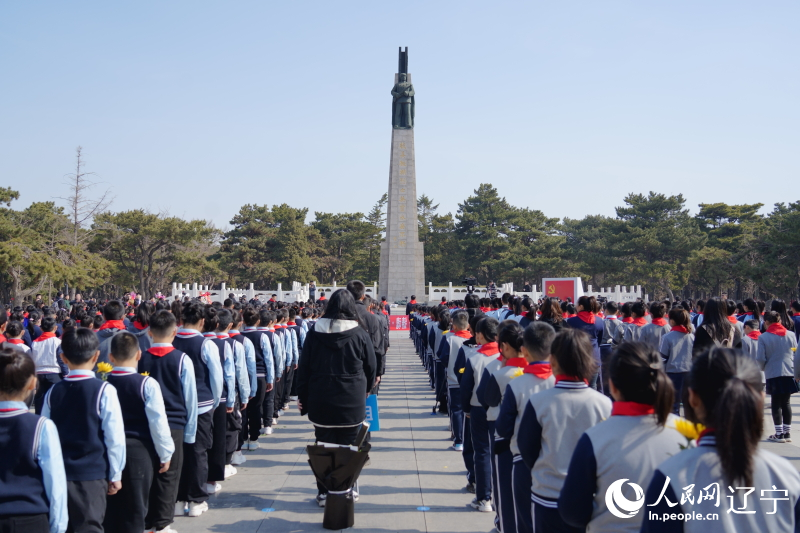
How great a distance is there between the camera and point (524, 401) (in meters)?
2.99

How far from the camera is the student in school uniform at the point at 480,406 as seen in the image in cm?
432

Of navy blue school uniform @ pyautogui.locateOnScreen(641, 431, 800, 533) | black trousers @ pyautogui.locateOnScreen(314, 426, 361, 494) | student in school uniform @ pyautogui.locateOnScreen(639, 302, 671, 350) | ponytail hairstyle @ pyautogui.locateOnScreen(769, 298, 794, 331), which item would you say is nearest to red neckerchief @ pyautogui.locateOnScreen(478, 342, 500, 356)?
black trousers @ pyautogui.locateOnScreen(314, 426, 361, 494)

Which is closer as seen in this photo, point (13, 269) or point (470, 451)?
point (470, 451)

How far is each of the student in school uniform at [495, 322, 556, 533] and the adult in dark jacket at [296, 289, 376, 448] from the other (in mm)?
1583

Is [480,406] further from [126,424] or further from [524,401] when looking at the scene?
[126,424]

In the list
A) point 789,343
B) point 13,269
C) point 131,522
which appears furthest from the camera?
point 13,269

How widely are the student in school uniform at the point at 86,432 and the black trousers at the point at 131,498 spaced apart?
0.29 metres

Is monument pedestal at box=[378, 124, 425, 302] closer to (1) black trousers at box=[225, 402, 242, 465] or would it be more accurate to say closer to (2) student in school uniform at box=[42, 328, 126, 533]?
(1) black trousers at box=[225, 402, 242, 465]

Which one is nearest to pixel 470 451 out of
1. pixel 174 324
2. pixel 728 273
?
pixel 174 324

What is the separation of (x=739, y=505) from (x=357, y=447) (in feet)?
10.3

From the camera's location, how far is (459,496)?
5117 mm

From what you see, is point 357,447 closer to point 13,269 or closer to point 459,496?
point 459,496

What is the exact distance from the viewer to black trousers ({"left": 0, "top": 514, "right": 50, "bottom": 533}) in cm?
250

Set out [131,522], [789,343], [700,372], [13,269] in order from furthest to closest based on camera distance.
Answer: [13,269]
[789,343]
[131,522]
[700,372]
